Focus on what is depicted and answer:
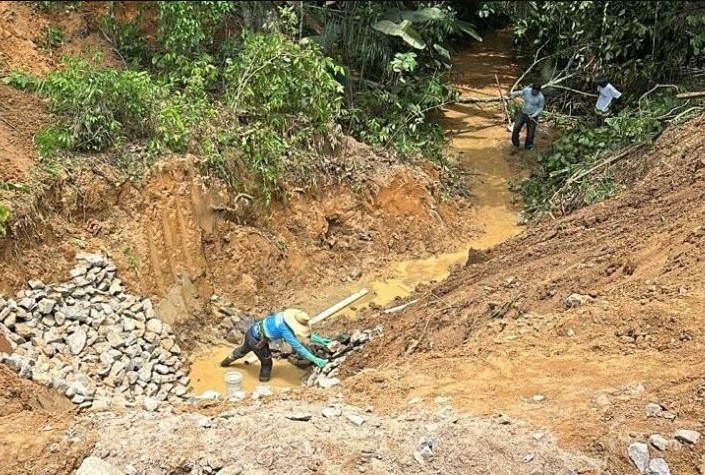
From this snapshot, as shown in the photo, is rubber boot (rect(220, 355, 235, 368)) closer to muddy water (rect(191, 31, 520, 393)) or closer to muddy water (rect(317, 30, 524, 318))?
muddy water (rect(191, 31, 520, 393))

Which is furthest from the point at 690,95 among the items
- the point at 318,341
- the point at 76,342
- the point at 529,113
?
the point at 76,342

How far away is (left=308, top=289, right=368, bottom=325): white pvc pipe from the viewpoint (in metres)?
8.36

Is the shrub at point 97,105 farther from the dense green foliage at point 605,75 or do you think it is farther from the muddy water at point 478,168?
the dense green foliage at point 605,75

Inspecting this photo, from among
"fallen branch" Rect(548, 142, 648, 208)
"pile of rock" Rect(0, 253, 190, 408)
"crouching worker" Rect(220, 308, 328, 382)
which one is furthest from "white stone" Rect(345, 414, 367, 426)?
"fallen branch" Rect(548, 142, 648, 208)

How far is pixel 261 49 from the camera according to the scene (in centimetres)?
960

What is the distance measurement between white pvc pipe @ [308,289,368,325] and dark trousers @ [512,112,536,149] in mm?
4250

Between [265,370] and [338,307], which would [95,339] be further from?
[338,307]

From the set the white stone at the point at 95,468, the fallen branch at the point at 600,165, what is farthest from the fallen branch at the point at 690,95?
the white stone at the point at 95,468

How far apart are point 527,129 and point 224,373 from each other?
21.5 feet

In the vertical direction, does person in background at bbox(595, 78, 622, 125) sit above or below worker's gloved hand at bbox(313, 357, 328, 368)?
above

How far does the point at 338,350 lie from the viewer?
25.7ft

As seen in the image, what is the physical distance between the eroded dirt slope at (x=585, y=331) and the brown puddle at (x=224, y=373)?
3.74 ft

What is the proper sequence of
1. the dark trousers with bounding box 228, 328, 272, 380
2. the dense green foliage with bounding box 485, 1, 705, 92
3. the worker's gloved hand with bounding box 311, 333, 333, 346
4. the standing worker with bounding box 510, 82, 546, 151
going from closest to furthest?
the dark trousers with bounding box 228, 328, 272, 380 < the worker's gloved hand with bounding box 311, 333, 333, 346 < the dense green foliage with bounding box 485, 1, 705, 92 < the standing worker with bounding box 510, 82, 546, 151

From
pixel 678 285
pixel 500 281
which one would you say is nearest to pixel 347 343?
pixel 500 281
